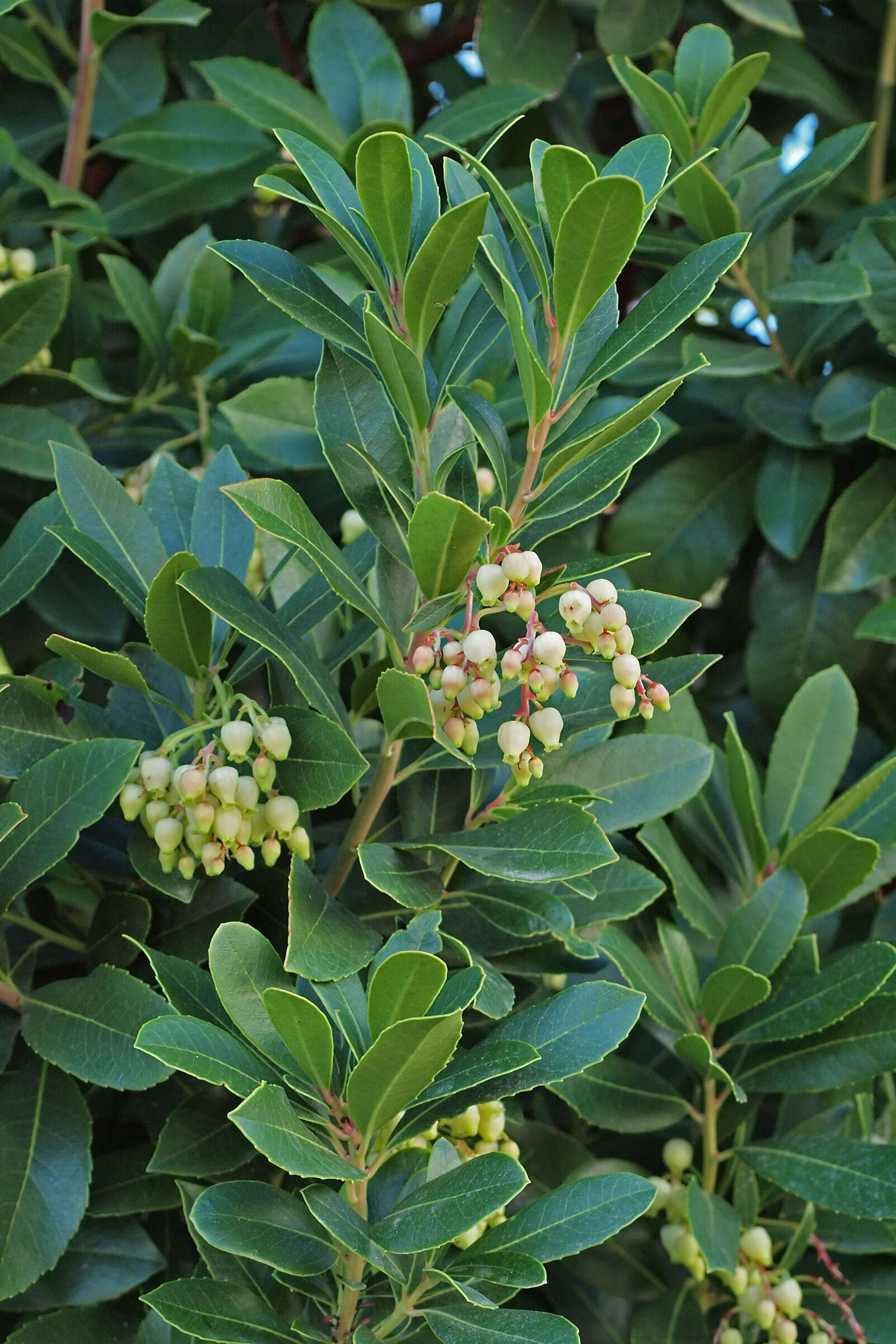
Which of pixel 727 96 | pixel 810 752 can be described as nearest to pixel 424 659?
pixel 810 752

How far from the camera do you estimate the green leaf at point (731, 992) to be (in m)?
0.97

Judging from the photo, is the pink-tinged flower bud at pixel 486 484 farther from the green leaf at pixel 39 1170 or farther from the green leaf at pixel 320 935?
the green leaf at pixel 39 1170

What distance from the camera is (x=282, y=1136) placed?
0.65 m

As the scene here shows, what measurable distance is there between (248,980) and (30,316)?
76 cm

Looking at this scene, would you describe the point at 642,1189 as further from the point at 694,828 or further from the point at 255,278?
the point at 255,278

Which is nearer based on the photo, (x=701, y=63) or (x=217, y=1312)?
(x=217, y=1312)

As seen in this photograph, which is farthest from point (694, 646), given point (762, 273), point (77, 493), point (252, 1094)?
point (252, 1094)

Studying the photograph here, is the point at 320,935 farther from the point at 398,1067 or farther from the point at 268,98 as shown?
the point at 268,98

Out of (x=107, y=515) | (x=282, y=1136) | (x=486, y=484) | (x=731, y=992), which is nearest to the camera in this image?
(x=282, y=1136)

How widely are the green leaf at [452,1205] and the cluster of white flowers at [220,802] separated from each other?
0.24 metres

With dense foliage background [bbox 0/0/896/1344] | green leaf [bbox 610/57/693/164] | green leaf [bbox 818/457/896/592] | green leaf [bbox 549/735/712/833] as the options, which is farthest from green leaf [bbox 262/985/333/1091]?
green leaf [bbox 610/57/693/164]

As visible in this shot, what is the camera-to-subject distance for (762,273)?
4.81ft

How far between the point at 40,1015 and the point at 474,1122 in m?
0.32

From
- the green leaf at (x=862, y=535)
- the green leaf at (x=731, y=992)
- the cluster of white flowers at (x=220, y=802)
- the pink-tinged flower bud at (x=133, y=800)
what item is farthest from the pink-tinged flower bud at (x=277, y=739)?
the green leaf at (x=862, y=535)
